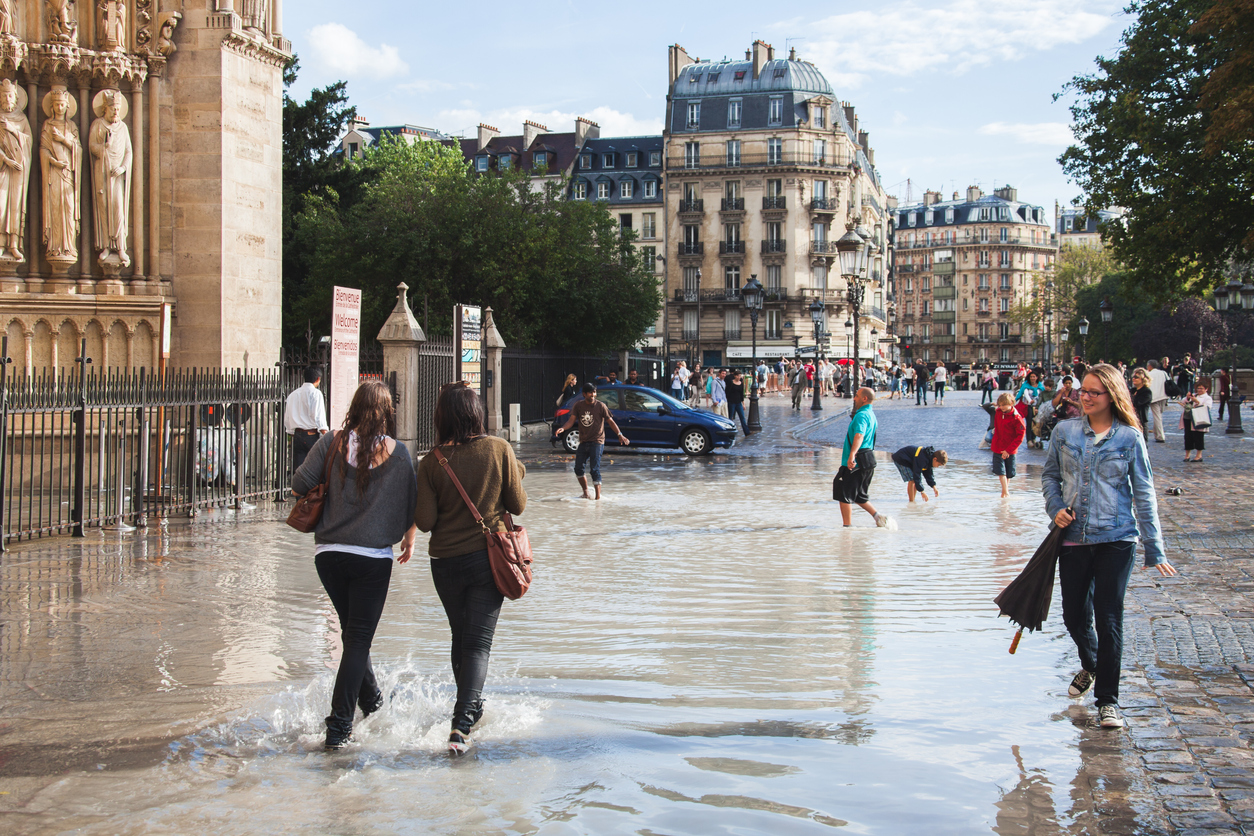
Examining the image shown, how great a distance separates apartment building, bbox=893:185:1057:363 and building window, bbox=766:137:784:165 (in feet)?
202

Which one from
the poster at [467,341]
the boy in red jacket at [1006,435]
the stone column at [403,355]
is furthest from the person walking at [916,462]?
the stone column at [403,355]

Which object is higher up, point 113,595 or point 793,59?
point 793,59

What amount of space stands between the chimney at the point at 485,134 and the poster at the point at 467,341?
234 feet

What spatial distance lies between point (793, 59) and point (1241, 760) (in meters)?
79.9

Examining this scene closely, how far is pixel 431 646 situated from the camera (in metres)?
6.99

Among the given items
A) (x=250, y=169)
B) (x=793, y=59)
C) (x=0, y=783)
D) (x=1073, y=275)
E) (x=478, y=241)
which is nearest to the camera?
(x=0, y=783)

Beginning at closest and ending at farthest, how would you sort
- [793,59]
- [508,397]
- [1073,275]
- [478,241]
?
[508,397], [478,241], [793,59], [1073,275]

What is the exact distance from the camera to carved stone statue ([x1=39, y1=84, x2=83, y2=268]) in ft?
47.5

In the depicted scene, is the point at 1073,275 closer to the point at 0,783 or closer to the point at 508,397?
the point at 508,397

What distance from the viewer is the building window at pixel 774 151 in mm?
77438

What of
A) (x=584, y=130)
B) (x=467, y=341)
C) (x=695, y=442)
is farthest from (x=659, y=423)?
(x=584, y=130)

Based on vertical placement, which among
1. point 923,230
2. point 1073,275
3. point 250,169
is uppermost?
point 923,230

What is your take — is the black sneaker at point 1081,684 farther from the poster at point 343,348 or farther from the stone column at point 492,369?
the stone column at point 492,369

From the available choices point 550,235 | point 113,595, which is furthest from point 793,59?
point 113,595
